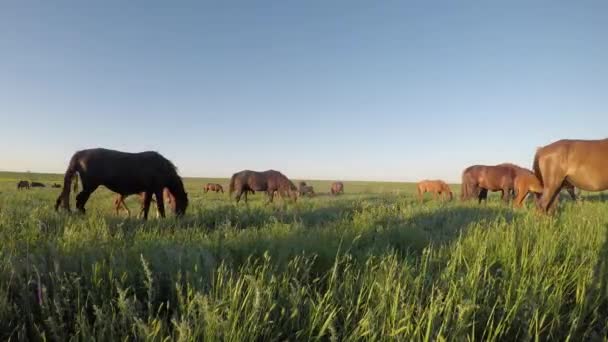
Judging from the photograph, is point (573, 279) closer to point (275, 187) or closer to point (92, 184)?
point (92, 184)

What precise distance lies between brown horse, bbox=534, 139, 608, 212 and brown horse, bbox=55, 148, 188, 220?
375 inches

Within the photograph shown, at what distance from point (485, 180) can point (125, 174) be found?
16.9 meters

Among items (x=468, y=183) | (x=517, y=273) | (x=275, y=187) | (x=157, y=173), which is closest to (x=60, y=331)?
(x=517, y=273)

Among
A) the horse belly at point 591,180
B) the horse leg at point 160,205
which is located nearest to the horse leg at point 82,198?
the horse leg at point 160,205

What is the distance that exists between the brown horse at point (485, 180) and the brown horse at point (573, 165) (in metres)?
8.58

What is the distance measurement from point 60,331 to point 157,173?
8.30 metres

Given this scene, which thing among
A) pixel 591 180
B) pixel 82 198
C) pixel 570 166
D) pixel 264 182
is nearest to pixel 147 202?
pixel 82 198

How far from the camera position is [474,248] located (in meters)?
3.11

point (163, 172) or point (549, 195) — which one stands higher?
point (163, 172)

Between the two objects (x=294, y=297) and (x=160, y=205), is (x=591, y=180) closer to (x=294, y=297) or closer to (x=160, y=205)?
(x=294, y=297)

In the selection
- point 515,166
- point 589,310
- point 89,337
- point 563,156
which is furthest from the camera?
point 515,166

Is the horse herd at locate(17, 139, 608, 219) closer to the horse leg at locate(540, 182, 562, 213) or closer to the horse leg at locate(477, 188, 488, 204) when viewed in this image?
the horse leg at locate(540, 182, 562, 213)

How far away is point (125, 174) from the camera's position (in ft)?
29.6

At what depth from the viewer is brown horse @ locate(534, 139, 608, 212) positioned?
765 centimetres
